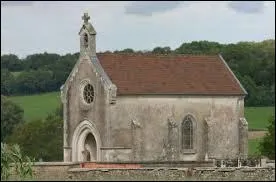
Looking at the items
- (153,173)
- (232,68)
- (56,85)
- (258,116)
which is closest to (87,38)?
(153,173)

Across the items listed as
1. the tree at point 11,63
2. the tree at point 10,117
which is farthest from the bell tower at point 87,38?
the tree at point 11,63

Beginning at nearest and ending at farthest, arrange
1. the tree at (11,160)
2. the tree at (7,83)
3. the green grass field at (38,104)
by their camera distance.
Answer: the tree at (11,160) < the green grass field at (38,104) < the tree at (7,83)

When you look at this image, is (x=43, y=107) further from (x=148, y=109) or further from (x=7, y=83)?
(x=148, y=109)

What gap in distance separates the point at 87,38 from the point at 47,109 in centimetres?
5141

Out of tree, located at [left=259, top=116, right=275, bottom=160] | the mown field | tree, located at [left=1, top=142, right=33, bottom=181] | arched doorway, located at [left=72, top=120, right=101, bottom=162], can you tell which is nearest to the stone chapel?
arched doorway, located at [left=72, top=120, right=101, bottom=162]

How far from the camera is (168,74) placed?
5641 cm

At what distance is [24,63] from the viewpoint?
5979 inches

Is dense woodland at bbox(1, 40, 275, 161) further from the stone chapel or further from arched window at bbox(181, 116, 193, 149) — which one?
arched window at bbox(181, 116, 193, 149)

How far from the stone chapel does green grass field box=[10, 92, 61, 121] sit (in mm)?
47081

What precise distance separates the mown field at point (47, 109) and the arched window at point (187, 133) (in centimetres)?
2592

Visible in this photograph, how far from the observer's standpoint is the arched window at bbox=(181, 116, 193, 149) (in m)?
55.9

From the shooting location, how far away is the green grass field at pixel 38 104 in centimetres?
10656

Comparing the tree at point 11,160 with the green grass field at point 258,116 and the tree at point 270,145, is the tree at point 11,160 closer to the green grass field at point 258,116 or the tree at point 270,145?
the tree at point 270,145

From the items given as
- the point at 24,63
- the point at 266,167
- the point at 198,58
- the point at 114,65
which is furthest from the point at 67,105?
the point at 24,63
